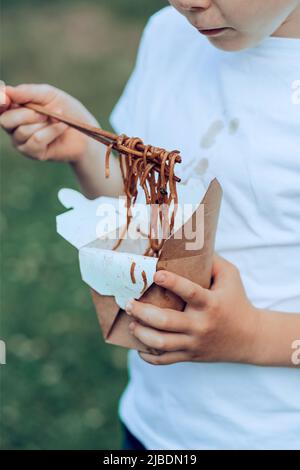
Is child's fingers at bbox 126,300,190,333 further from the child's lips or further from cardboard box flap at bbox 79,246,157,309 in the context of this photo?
the child's lips

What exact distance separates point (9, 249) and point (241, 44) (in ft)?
8.99

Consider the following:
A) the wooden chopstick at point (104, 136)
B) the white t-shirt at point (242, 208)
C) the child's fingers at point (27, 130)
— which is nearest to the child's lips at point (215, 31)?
the white t-shirt at point (242, 208)

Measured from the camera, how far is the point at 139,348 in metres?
1.46

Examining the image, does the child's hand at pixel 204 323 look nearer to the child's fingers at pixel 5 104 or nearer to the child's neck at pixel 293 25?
the child's neck at pixel 293 25

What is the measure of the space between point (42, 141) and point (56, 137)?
55 millimetres

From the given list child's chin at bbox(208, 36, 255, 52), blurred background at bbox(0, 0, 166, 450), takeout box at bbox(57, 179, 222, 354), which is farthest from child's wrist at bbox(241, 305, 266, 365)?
blurred background at bbox(0, 0, 166, 450)

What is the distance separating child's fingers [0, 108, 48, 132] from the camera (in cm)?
165

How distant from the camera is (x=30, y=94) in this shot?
1655mm

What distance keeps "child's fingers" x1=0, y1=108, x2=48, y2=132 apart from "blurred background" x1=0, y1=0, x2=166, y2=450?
56.1 inches

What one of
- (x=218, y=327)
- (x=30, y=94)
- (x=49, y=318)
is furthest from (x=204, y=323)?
(x=49, y=318)

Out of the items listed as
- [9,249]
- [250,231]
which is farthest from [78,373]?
[250,231]

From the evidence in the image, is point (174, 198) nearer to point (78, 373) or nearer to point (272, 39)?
point (272, 39)

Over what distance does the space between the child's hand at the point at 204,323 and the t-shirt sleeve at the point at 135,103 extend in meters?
0.43

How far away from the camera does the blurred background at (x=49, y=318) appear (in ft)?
9.37
